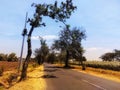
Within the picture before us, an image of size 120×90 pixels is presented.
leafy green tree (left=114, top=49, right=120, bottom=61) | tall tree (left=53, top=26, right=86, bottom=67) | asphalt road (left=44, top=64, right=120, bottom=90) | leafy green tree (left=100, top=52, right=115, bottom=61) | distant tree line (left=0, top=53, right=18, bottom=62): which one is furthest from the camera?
leafy green tree (left=100, top=52, right=115, bottom=61)

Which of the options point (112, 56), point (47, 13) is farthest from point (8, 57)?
point (47, 13)

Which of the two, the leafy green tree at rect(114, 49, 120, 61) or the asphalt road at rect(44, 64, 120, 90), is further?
the leafy green tree at rect(114, 49, 120, 61)

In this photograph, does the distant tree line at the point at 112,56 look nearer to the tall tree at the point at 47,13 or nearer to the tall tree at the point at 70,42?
the tall tree at the point at 70,42

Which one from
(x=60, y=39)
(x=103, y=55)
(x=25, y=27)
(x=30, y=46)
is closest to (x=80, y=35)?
(x=60, y=39)

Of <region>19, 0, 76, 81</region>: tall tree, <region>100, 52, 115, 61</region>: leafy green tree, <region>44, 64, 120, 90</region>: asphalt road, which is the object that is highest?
<region>100, 52, 115, 61</region>: leafy green tree

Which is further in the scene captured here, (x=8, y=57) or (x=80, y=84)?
(x=8, y=57)

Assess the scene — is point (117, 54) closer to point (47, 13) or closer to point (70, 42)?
point (70, 42)

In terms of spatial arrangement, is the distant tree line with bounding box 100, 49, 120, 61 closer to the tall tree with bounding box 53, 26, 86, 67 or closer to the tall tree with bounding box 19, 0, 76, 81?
the tall tree with bounding box 53, 26, 86, 67

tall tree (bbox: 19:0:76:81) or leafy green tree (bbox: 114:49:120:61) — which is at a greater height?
leafy green tree (bbox: 114:49:120:61)

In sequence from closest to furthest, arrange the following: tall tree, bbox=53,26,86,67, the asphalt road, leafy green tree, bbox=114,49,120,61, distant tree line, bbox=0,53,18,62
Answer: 1. the asphalt road
2. tall tree, bbox=53,26,86,67
3. distant tree line, bbox=0,53,18,62
4. leafy green tree, bbox=114,49,120,61

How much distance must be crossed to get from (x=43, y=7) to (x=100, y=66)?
44.6 m

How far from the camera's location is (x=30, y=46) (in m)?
26.5

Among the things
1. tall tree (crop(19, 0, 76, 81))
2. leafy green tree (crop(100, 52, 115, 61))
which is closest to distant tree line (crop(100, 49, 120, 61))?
leafy green tree (crop(100, 52, 115, 61))

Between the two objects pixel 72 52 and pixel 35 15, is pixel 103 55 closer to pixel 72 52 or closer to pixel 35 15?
pixel 72 52
